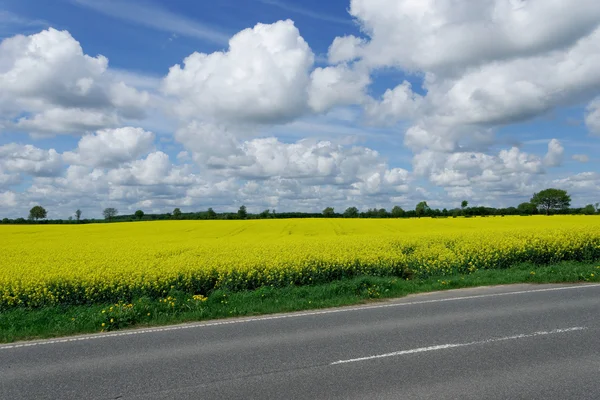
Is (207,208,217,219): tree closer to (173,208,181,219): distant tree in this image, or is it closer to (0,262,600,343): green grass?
(173,208,181,219): distant tree

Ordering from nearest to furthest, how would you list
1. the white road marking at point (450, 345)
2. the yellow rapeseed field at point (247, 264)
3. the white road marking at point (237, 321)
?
the white road marking at point (450, 345)
the white road marking at point (237, 321)
the yellow rapeseed field at point (247, 264)

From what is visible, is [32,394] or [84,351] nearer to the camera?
[32,394]

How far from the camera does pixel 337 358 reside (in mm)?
6590

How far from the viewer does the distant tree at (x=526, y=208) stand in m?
90.4

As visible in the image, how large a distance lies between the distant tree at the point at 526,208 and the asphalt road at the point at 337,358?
300ft

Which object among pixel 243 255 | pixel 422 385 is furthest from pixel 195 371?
pixel 243 255

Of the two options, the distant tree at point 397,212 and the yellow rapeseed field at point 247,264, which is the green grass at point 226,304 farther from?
the distant tree at point 397,212

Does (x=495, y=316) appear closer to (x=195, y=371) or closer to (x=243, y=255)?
(x=195, y=371)

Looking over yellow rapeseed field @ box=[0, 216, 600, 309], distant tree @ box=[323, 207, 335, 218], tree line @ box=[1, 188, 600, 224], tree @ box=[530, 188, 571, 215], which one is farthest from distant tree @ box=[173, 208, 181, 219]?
tree @ box=[530, 188, 571, 215]

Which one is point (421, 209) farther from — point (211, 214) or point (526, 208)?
point (211, 214)

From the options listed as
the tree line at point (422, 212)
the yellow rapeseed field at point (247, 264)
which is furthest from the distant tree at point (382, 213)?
the yellow rapeseed field at point (247, 264)

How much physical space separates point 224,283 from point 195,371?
7.71m

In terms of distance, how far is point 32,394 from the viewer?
573cm

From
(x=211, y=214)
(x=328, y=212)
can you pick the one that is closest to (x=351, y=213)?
(x=328, y=212)
